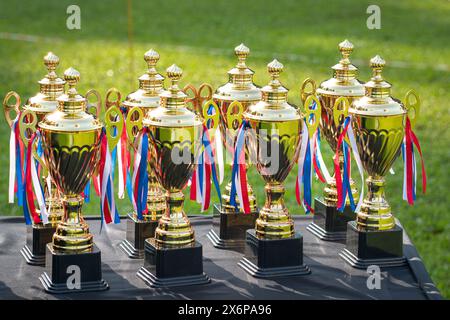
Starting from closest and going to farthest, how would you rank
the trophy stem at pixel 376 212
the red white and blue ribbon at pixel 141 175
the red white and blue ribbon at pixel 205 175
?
the red white and blue ribbon at pixel 141 175 < the red white and blue ribbon at pixel 205 175 < the trophy stem at pixel 376 212

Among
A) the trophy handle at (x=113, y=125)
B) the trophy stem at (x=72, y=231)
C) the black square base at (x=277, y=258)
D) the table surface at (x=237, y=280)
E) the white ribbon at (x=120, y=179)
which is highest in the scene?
the trophy handle at (x=113, y=125)

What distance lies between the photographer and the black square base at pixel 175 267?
2836mm

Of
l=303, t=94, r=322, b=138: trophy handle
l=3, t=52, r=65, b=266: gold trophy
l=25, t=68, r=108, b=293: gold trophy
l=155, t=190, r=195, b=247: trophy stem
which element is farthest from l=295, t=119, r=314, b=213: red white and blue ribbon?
l=3, t=52, r=65, b=266: gold trophy

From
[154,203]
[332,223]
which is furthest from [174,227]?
[332,223]

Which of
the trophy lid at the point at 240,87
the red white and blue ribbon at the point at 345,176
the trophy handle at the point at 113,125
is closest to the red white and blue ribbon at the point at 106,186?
the trophy handle at the point at 113,125

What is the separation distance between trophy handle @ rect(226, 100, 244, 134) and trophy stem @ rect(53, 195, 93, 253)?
0.56 m

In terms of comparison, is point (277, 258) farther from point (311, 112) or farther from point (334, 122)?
point (334, 122)

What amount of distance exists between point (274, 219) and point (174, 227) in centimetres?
32

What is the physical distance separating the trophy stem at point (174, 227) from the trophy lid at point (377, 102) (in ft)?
2.01

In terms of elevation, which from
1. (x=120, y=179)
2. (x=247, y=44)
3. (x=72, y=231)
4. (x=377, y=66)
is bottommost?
(x=72, y=231)

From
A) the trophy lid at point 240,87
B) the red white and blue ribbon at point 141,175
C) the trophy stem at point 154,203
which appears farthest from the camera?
the trophy lid at point 240,87

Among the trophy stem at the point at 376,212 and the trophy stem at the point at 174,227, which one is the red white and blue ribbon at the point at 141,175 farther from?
the trophy stem at the point at 376,212

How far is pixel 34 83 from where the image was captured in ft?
29.9

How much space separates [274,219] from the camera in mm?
2998
